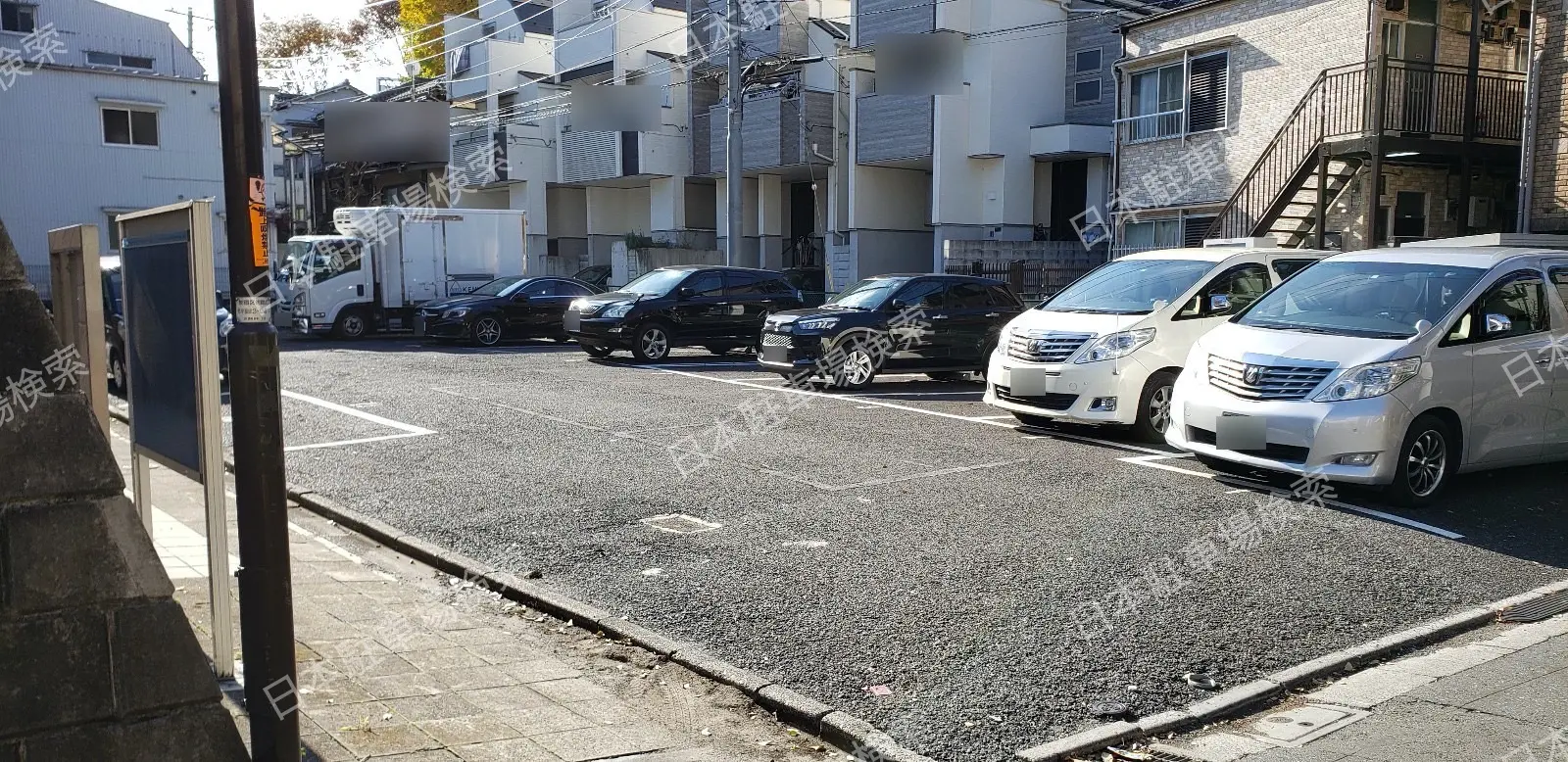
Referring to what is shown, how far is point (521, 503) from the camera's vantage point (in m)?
8.88

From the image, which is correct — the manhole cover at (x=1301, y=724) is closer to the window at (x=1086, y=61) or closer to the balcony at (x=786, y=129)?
the window at (x=1086, y=61)

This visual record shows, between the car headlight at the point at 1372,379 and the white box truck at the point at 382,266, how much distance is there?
64.7ft

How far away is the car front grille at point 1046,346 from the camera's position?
450 inches

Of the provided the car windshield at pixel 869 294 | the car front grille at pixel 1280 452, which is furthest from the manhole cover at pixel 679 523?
the car windshield at pixel 869 294

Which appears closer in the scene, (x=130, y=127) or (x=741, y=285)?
(x=741, y=285)

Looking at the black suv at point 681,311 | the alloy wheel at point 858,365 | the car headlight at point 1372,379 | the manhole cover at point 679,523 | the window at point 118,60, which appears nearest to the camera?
the manhole cover at point 679,523

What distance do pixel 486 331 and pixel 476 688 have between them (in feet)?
60.6

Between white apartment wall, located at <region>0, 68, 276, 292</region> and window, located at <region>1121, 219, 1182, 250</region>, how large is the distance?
21.2 m

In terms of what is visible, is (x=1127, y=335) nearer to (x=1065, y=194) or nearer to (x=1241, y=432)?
(x=1241, y=432)

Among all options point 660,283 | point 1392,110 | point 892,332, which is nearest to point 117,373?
point 660,283

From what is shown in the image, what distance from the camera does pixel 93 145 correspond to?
30859 mm

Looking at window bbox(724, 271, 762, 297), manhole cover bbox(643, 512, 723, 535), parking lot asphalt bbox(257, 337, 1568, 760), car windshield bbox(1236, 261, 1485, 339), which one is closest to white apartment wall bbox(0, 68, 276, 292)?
window bbox(724, 271, 762, 297)

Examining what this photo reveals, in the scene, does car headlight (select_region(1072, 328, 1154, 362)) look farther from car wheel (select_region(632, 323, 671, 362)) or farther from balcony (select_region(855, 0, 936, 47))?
balcony (select_region(855, 0, 936, 47))

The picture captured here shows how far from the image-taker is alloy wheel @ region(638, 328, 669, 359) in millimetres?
19516
